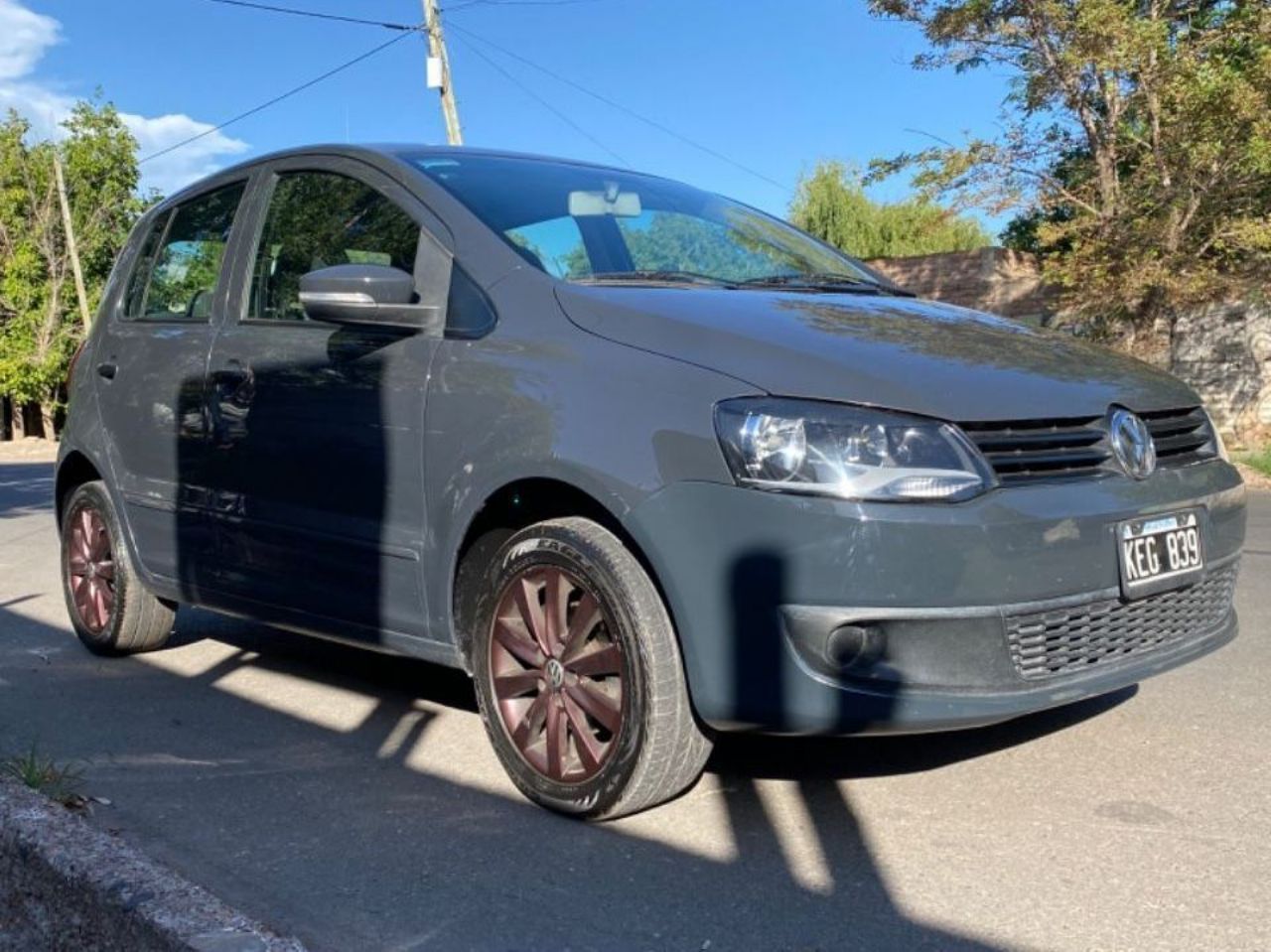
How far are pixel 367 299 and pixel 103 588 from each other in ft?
7.83

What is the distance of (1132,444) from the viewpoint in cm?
318

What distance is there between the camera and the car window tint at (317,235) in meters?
3.89

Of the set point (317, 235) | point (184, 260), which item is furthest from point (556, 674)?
point (184, 260)

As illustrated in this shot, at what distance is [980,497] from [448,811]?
1600 mm

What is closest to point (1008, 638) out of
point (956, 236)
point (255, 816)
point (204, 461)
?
point (255, 816)

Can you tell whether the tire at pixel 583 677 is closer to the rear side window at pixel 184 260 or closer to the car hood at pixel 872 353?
the car hood at pixel 872 353

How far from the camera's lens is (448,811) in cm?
332

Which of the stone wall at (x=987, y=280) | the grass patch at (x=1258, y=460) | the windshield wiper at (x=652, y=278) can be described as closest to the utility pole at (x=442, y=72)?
the stone wall at (x=987, y=280)

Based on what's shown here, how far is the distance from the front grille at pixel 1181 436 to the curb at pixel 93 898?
248 centimetres

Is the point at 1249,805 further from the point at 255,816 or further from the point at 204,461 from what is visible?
the point at 204,461

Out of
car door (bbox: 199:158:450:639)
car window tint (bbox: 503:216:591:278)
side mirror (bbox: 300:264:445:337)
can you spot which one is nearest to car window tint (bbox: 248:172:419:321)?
car door (bbox: 199:158:450:639)

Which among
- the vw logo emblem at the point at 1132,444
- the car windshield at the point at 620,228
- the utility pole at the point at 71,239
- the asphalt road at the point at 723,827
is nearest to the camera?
the asphalt road at the point at 723,827

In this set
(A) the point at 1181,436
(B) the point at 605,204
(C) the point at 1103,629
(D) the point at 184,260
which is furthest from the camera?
(D) the point at 184,260

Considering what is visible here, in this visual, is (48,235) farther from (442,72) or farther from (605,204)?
(605,204)
